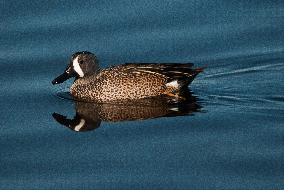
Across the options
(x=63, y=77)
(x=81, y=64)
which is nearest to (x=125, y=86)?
(x=81, y=64)

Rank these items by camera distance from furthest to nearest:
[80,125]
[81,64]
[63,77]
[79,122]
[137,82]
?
[81,64] → [63,77] → [137,82] → [79,122] → [80,125]

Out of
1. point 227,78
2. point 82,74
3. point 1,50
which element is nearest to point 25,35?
point 1,50

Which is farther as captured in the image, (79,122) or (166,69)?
(166,69)

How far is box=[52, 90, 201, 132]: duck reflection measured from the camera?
12688 mm

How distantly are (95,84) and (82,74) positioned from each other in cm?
35

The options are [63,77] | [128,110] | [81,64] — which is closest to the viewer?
[128,110]

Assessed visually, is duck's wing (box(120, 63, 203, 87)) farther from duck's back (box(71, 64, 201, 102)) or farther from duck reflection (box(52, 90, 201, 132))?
duck reflection (box(52, 90, 201, 132))

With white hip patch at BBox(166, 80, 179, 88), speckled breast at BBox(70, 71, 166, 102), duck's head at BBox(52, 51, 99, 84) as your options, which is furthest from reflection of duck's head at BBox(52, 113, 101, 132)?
white hip patch at BBox(166, 80, 179, 88)

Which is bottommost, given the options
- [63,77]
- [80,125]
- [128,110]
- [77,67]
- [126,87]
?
[80,125]

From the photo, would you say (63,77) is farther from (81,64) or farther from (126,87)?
(126,87)

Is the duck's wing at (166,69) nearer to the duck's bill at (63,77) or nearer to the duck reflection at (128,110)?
the duck reflection at (128,110)

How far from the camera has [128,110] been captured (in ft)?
43.1

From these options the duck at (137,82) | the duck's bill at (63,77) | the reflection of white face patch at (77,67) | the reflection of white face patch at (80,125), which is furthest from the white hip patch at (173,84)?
the reflection of white face patch at (80,125)

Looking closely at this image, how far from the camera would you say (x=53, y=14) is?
1583 centimetres
